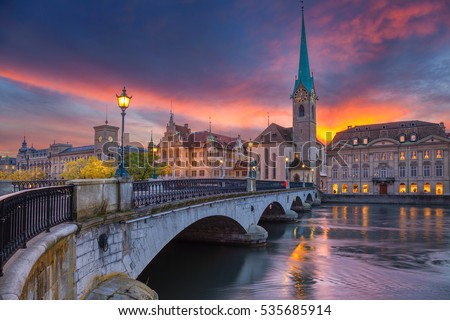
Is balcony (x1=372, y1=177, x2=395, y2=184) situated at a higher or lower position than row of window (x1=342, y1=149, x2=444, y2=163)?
lower

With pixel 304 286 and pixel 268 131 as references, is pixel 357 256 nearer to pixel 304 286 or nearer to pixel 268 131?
pixel 304 286

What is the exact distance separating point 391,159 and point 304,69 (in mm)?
31809

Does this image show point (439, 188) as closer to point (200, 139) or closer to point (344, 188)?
point (344, 188)

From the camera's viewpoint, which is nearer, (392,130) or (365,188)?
(392,130)

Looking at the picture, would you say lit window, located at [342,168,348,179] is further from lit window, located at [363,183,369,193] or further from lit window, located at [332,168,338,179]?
lit window, located at [363,183,369,193]

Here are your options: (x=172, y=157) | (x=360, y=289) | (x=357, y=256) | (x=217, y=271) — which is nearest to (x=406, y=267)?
(x=357, y=256)

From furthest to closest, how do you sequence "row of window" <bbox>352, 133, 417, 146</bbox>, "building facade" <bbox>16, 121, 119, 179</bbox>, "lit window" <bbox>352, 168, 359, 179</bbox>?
"building facade" <bbox>16, 121, 119, 179</bbox>
"lit window" <bbox>352, 168, 359, 179</bbox>
"row of window" <bbox>352, 133, 417, 146</bbox>

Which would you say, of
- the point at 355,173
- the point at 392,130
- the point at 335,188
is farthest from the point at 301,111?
the point at 392,130

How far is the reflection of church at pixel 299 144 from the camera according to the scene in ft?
292

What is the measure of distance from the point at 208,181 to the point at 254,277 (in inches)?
247

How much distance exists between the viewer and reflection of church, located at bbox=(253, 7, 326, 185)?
292 feet

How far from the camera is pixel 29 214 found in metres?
6.69

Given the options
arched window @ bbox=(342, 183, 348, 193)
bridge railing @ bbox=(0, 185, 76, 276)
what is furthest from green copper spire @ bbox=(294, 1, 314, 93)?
bridge railing @ bbox=(0, 185, 76, 276)
